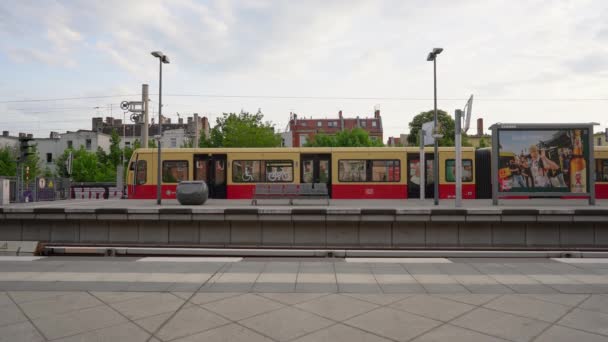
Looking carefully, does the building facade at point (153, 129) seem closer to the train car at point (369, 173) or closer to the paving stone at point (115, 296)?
the train car at point (369, 173)

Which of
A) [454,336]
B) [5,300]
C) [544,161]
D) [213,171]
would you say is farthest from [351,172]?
[5,300]

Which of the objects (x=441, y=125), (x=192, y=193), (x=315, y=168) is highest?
(x=441, y=125)

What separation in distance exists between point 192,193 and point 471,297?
11.4m

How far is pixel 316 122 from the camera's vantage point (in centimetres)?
8350

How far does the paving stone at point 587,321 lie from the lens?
414 centimetres

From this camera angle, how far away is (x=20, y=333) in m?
4.02

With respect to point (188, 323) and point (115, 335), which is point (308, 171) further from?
point (115, 335)

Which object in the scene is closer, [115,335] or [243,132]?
[115,335]

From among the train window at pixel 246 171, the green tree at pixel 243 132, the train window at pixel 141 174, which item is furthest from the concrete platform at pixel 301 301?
the green tree at pixel 243 132

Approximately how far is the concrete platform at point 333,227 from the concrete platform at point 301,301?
362 centimetres

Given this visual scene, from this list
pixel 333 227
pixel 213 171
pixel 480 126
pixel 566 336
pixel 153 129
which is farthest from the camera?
pixel 480 126

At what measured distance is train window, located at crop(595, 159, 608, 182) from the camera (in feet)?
56.5

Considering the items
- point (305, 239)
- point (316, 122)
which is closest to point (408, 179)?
point (305, 239)

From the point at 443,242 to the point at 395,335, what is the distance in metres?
8.04
